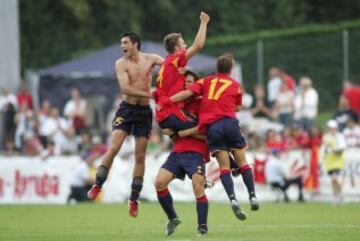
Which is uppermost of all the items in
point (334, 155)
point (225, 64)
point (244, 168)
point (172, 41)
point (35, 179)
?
point (172, 41)

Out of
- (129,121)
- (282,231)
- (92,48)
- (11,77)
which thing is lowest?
(282,231)

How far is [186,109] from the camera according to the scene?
→ 726 inches

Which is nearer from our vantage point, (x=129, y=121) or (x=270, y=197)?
(x=129, y=121)

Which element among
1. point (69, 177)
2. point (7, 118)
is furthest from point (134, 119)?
point (7, 118)

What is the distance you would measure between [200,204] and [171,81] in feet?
5.65

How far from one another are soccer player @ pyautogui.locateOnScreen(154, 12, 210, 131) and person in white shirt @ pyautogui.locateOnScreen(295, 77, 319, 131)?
14078mm

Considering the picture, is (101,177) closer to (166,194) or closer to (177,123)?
(166,194)

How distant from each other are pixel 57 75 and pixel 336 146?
31.1ft

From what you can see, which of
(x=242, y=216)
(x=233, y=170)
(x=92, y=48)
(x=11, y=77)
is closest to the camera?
(x=242, y=216)

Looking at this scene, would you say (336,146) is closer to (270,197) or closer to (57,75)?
(270,197)

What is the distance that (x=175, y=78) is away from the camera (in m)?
18.2

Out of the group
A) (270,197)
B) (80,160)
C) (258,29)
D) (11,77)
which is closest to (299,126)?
(270,197)

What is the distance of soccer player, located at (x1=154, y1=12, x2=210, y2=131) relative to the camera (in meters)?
18.1

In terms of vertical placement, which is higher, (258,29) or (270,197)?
(258,29)
